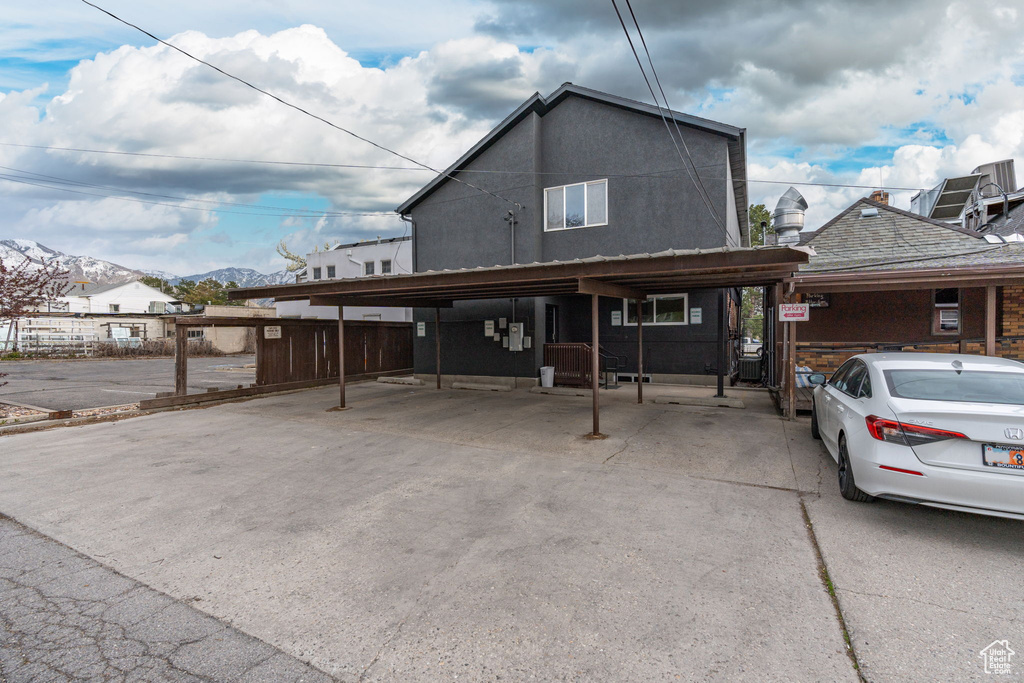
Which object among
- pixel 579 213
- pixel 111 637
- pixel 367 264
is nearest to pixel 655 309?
pixel 579 213

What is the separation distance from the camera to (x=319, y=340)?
1583 centimetres

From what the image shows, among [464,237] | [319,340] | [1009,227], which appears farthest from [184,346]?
[1009,227]

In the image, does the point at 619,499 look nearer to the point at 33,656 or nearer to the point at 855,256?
the point at 33,656

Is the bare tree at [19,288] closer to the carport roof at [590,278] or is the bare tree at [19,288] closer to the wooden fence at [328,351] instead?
the carport roof at [590,278]

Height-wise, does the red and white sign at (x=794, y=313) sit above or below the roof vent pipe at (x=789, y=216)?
below

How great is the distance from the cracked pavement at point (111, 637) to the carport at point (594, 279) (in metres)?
6.05

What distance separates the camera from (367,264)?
82.7ft

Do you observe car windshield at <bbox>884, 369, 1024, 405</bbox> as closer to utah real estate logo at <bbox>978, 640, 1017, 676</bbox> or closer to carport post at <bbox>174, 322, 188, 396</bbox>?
utah real estate logo at <bbox>978, 640, 1017, 676</bbox>

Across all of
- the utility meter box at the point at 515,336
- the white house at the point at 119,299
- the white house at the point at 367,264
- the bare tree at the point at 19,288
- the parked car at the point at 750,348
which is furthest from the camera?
the white house at the point at 119,299

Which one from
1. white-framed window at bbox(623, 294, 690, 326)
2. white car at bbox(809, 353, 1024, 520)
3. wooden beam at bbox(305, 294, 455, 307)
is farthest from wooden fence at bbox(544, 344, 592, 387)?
white car at bbox(809, 353, 1024, 520)

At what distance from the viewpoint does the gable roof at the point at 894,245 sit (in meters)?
11.1

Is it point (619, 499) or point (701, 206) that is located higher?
point (701, 206)

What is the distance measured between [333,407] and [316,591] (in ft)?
28.4

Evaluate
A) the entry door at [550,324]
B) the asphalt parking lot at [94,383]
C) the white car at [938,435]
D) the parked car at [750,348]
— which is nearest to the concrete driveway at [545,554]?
the white car at [938,435]
